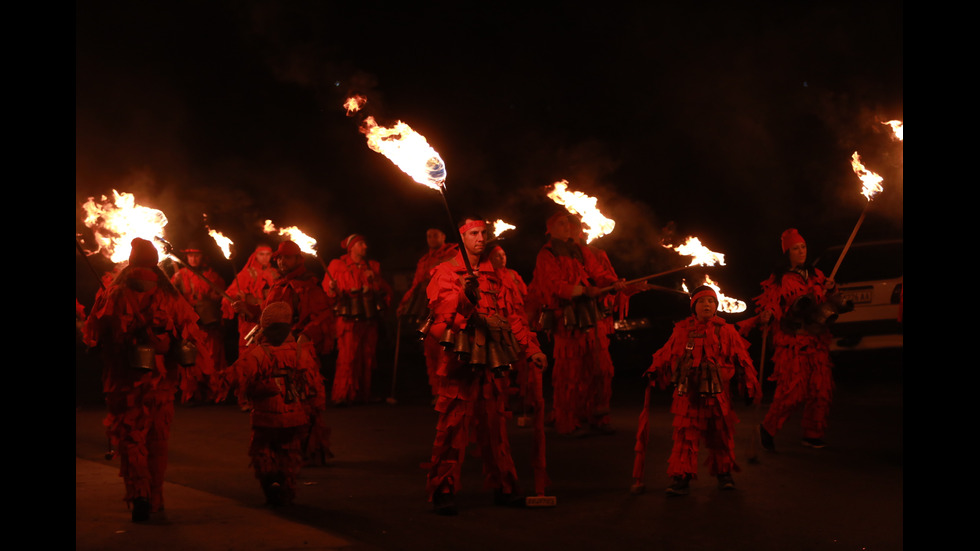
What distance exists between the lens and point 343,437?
368 inches

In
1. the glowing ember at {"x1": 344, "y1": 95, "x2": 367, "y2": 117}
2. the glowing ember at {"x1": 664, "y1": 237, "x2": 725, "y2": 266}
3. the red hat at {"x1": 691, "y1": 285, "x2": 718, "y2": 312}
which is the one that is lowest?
the red hat at {"x1": 691, "y1": 285, "x2": 718, "y2": 312}

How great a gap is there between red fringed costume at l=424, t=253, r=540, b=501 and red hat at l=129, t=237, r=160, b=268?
1.93 m

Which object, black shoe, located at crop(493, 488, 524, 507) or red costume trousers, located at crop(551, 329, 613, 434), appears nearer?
black shoe, located at crop(493, 488, 524, 507)

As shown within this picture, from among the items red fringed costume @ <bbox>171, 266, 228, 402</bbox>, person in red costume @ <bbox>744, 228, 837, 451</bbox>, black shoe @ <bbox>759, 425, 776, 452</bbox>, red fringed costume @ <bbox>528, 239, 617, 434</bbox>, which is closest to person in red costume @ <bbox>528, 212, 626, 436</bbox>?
red fringed costume @ <bbox>528, 239, 617, 434</bbox>

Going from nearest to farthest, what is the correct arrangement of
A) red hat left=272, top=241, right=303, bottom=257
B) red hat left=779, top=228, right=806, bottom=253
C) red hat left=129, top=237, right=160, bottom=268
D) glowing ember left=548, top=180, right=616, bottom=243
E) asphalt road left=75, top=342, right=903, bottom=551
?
asphalt road left=75, top=342, right=903, bottom=551 → red hat left=129, top=237, right=160, bottom=268 → red hat left=779, top=228, right=806, bottom=253 → red hat left=272, top=241, right=303, bottom=257 → glowing ember left=548, top=180, right=616, bottom=243

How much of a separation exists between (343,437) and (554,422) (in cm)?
223

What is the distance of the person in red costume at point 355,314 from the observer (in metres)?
11.7

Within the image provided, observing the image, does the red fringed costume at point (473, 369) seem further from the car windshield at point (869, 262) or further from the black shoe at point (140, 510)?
the car windshield at point (869, 262)

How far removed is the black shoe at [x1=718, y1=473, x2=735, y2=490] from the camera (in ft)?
22.2

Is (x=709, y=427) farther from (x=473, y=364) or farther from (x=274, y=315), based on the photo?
(x=274, y=315)

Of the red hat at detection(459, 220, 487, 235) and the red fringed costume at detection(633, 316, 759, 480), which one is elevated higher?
the red hat at detection(459, 220, 487, 235)

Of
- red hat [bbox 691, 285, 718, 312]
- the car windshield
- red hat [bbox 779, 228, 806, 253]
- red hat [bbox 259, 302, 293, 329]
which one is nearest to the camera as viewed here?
red hat [bbox 259, 302, 293, 329]

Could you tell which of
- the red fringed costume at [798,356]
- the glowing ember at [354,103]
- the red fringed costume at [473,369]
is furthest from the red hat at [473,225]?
the red fringed costume at [798,356]

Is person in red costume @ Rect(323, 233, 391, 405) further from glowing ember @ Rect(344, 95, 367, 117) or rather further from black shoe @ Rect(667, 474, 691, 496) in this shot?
black shoe @ Rect(667, 474, 691, 496)
